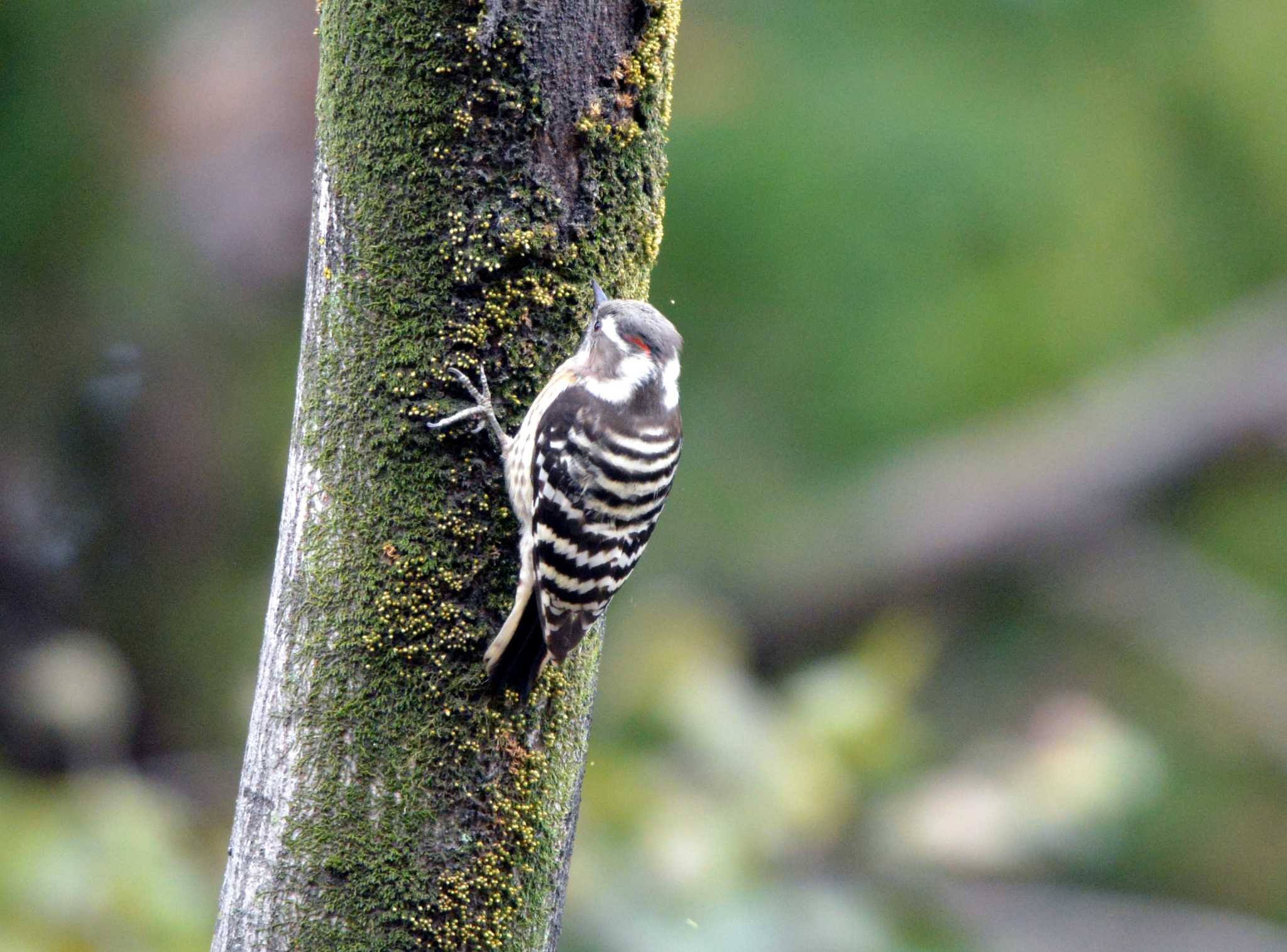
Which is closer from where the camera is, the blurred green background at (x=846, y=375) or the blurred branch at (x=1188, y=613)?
the blurred green background at (x=846, y=375)

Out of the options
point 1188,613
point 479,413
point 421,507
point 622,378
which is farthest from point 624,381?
point 1188,613

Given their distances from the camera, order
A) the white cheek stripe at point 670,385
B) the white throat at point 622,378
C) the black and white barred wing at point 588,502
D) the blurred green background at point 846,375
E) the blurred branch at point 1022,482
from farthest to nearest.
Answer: the blurred branch at point 1022,482 < the blurred green background at point 846,375 < the white cheek stripe at point 670,385 < the white throat at point 622,378 < the black and white barred wing at point 588,502

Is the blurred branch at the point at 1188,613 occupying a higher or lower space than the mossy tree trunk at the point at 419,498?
higher

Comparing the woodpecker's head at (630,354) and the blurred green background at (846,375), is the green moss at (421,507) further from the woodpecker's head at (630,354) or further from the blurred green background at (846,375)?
the blurred green background at (846,375)

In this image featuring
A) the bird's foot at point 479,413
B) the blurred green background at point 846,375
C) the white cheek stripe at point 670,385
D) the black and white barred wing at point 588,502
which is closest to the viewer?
the bird's foot at point 479,413

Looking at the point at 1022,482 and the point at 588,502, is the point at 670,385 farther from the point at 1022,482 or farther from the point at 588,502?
the point at 1022,482

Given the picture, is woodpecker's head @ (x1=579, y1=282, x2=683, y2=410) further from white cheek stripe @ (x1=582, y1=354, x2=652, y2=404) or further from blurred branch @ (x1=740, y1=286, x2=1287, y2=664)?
blurred branch @ (x1=740, y1=286, x2=1287, y2=664)

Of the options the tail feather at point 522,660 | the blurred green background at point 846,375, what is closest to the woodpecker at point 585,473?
the tail feather at point 522,660
